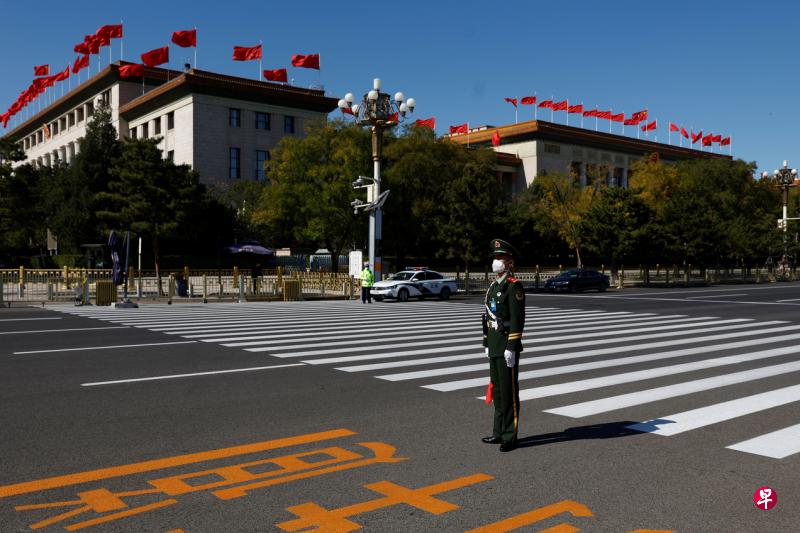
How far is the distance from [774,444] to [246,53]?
6193 cm

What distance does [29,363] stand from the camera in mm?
11156

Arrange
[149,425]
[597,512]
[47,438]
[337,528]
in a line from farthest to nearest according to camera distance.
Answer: [149,425] < [47,438] < [597,512] < [337,528]

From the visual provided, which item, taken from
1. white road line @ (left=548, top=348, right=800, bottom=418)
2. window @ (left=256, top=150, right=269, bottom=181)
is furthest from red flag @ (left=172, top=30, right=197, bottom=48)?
white road line @ (left=548, top=348, right=800, bottom=418)

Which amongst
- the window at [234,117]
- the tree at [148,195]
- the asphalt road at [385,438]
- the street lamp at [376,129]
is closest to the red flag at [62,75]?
the window at [234,117]

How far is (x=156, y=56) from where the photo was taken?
61.4 meters

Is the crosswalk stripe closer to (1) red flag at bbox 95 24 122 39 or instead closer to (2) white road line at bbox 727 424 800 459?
(2) white road line at bbox 727 424 800 459

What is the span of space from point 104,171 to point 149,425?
1961 inches

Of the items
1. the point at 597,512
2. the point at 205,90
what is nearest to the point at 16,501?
the point at 597,512

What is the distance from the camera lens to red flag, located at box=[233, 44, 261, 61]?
62.1 m

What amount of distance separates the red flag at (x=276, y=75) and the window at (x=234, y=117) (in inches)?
198

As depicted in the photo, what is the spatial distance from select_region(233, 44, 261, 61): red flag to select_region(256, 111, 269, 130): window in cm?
800

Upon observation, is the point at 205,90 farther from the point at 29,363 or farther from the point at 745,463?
the point at 745,463

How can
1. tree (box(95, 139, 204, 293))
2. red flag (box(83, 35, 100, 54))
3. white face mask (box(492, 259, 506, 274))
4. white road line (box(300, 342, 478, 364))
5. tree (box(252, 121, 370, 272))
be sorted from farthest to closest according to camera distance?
red flag (box(83, 35, 100, 54)), tree (box(95, 139, 204, 293)), tree (box(252, 121, 370, 272)), white road line (box(300, 342, 478, 364)), white face mask (box(492, 259, 506, 274))

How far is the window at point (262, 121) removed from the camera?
229ft
